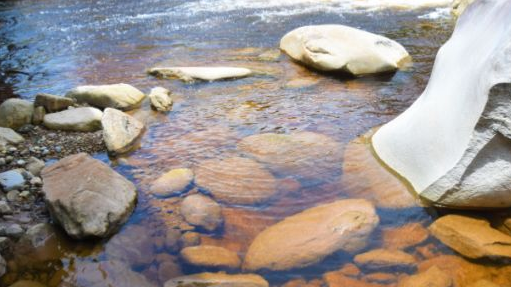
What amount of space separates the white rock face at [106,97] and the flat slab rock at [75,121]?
1.93 ft

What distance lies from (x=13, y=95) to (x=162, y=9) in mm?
8008

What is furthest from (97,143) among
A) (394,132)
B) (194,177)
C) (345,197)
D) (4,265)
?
(394,132)

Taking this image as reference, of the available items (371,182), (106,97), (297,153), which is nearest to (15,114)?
(106,97)

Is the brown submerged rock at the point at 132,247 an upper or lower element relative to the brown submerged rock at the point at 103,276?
upper

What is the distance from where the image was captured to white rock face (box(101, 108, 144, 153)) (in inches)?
171

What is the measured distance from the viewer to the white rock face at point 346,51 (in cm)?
646

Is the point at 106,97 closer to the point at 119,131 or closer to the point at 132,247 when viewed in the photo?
the point at 119,131

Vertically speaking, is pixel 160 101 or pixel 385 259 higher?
pixel 160 101

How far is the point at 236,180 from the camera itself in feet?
12.2

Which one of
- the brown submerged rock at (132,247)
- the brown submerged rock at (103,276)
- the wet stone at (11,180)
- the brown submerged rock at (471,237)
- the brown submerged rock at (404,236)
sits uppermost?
the brown submerged rock at (471,237)

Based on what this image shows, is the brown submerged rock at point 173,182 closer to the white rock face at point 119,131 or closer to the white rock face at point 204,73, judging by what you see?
the white rock face at point 119,131

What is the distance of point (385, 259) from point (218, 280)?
112 centimetres

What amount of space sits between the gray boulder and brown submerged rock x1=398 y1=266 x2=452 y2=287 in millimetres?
4484

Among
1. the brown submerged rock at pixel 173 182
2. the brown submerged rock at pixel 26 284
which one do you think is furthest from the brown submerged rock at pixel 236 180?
the brown submerged rock at pixel 26 284
